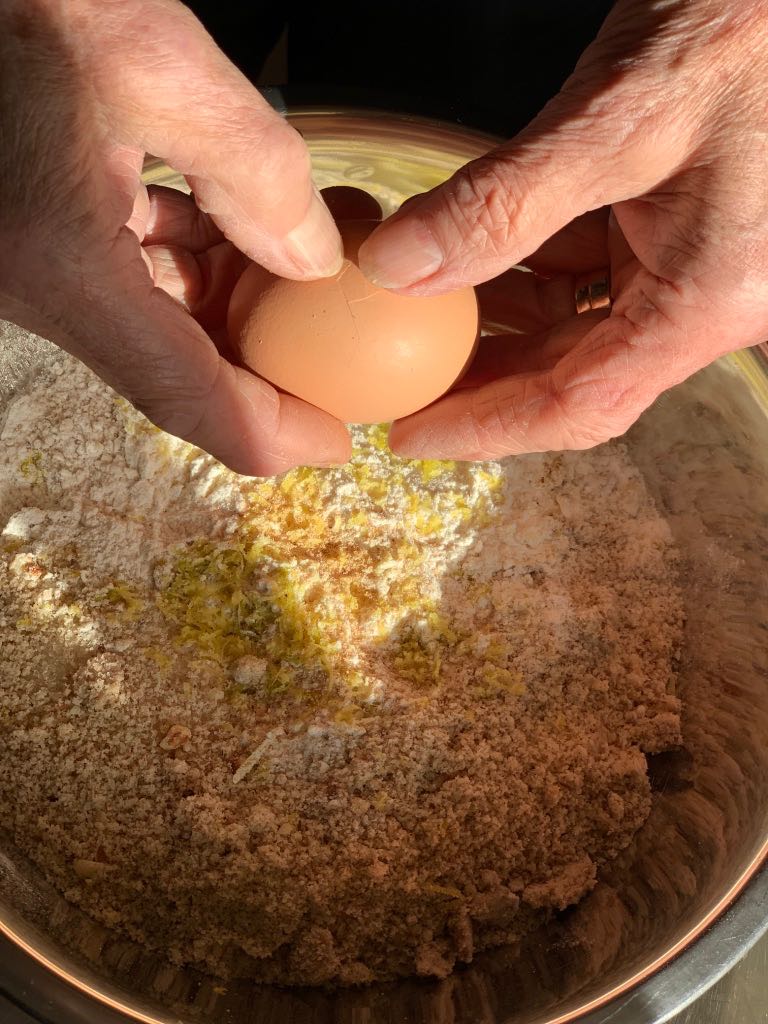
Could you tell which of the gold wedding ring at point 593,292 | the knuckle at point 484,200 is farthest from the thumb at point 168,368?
the gold wedding ring at point 593,292

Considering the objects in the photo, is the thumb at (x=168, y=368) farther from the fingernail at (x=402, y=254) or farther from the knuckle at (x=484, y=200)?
the knuckle at (x=484, y=200)

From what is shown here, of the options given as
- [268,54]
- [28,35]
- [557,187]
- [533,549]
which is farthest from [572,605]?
[268,54]

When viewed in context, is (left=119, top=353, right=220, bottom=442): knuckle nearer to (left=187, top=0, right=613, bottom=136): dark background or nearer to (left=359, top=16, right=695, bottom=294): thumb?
(left=359, top=16, right=695, bottom=294): thumb

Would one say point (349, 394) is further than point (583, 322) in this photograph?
No

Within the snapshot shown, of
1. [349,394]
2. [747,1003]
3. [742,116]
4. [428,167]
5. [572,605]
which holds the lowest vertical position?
[747,1003]

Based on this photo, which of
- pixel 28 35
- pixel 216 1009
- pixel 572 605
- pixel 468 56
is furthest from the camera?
pixel 468 56

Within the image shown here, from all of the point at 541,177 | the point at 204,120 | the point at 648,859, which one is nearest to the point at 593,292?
the point at 541,177

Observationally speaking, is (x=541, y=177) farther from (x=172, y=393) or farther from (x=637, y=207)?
(x=172, y=393)

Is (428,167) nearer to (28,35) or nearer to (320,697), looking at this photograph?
(28,35)
